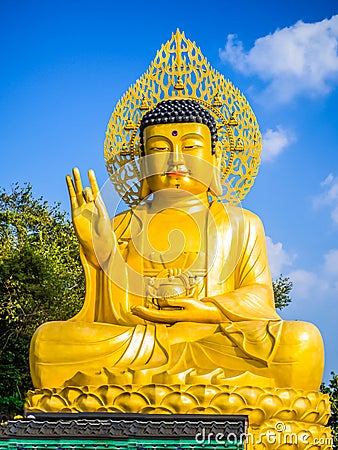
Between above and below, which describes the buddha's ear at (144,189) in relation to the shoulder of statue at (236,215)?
above

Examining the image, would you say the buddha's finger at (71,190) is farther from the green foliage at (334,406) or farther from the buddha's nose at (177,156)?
the green foliage at (334,406)

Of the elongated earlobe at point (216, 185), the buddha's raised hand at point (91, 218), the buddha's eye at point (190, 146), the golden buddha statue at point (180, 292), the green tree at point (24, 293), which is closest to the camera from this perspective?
the golden buddha statue at point (180, 292)

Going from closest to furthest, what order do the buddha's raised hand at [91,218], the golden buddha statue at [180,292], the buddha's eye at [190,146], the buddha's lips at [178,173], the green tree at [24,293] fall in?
1. the golden buddha statue at [180,292]
2. the buddha's raised hand at [91,218]
3. the buddha's lips at [178,173]
4. the buddha's eye at [190,146]
5. the green tree at [24,293]

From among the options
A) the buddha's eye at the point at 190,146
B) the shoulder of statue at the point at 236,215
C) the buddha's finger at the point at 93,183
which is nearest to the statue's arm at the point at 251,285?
the shoulder of statue at the point at 236,215

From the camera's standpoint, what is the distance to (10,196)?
51.8 ft

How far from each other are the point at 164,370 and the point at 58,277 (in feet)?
18.7

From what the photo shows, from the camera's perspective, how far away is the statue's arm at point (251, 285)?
835 cm

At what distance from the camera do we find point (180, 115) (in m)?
9.33

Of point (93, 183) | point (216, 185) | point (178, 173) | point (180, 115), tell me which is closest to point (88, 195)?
point (93, 183)

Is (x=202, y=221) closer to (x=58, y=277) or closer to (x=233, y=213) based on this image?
(x=233, y=213)

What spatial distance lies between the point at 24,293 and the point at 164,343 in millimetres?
5606

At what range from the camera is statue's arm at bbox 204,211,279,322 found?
835 cm

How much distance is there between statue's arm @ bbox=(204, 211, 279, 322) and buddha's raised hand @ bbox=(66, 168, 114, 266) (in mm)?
1069

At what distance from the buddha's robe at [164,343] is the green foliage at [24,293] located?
4.45m
